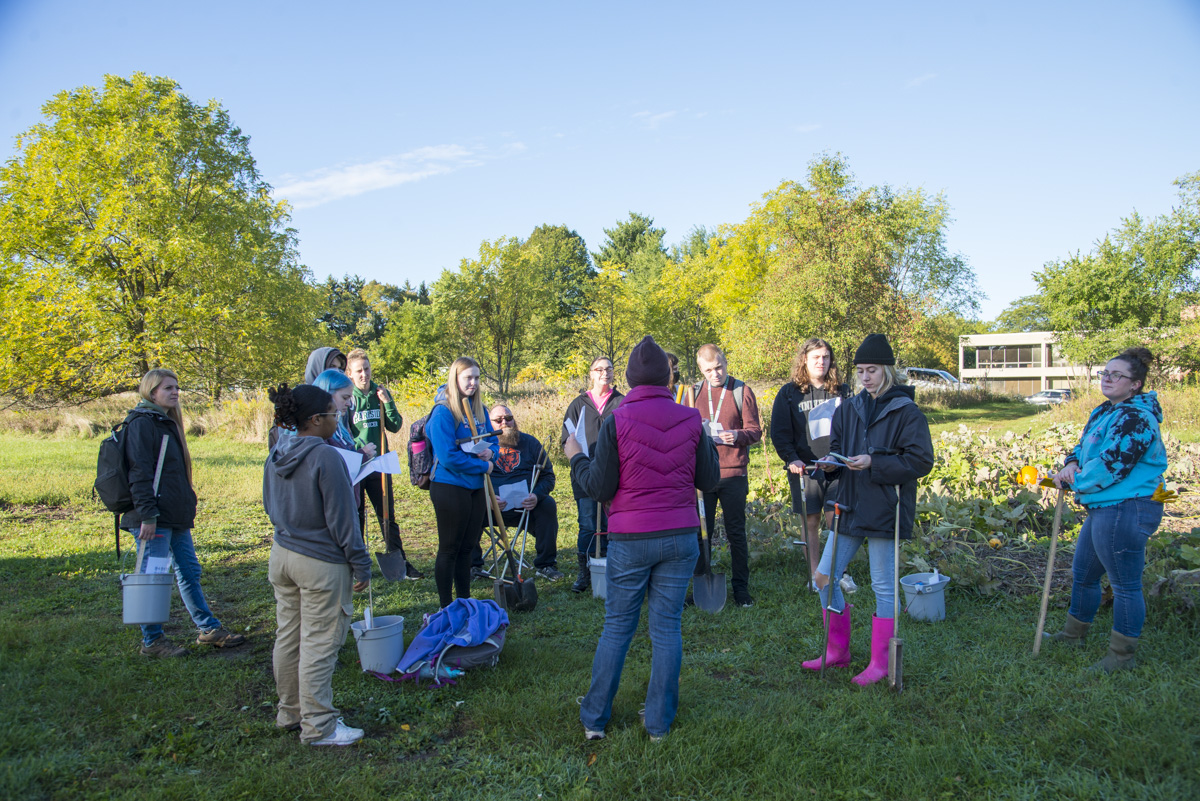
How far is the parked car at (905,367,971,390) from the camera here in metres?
33.2

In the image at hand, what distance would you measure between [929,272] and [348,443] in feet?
99.6

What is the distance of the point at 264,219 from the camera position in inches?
869

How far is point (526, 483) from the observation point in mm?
5969

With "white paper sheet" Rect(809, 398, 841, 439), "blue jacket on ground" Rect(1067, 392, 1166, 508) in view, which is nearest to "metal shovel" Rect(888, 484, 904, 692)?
"blue jacket on ground" Rect(1067, 392, 1166, 508)

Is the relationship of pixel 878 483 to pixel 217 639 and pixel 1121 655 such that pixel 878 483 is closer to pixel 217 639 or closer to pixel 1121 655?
pixel 1121 655

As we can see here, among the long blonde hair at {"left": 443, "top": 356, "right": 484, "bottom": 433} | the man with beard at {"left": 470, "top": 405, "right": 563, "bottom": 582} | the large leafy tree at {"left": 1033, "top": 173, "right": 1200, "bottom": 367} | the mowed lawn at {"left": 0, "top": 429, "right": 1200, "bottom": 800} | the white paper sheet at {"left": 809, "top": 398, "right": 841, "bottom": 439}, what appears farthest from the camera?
the large leafy tree at {"left": 1033, "top": 173, "right": 1200, "bottom": 367}

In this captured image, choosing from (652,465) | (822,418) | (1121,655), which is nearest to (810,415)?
(822,418)

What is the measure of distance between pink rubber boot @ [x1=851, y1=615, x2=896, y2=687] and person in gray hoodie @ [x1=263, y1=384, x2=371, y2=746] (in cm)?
272

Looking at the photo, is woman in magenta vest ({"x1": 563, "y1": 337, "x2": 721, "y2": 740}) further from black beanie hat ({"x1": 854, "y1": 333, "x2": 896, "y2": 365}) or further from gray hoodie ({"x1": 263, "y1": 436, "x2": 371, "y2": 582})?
black beanie hat ({"x1": 854, "y1": 333, "x2": 896, "y2": 365})

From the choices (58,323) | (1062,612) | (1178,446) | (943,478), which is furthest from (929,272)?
(58,323)

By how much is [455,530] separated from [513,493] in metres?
1.18

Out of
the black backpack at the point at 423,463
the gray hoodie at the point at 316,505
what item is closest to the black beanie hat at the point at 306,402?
the gray hoodie at the point at 316,505

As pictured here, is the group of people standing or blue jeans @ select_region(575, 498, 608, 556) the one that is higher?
the group of people standing

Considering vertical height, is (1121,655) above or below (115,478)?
below
